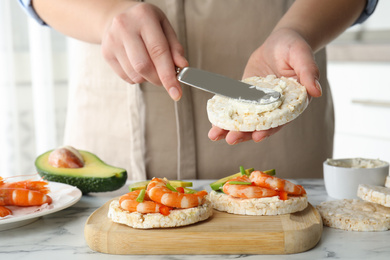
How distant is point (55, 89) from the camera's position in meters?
2.83

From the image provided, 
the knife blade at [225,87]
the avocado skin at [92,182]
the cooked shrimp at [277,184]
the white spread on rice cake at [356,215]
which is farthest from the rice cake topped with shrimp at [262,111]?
the avocado skin at [92,182]

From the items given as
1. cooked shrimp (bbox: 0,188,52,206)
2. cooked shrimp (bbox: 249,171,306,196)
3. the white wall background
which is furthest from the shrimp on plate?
the white wall background

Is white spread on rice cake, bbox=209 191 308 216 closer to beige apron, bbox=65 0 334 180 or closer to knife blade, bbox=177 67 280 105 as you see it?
knife blade, bbox=177 67 280 105

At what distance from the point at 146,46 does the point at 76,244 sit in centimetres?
51

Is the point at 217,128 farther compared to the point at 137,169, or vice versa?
the point at 137,169

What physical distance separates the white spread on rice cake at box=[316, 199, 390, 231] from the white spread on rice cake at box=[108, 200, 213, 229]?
29 cm

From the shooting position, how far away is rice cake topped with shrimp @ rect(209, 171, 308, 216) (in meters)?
1.14

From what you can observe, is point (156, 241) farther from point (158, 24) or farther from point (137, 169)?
point (137, 169)

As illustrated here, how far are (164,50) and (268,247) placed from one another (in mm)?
542

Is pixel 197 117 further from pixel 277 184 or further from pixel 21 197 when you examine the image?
pixel 21 197

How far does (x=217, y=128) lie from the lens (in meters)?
1.27

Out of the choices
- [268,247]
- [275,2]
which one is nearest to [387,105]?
[275,2]

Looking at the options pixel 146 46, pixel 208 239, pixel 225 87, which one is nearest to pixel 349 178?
pixel 225 87

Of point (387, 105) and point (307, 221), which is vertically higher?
point (387, 105)
